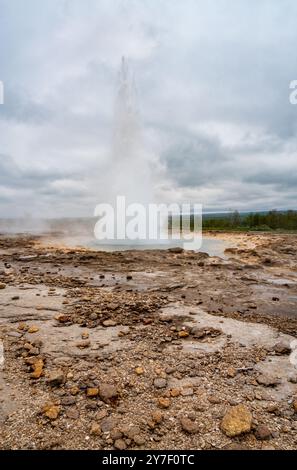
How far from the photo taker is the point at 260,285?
27.9ft

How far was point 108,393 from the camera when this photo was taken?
10.2 ft

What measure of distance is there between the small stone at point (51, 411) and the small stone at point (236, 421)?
5.24ft

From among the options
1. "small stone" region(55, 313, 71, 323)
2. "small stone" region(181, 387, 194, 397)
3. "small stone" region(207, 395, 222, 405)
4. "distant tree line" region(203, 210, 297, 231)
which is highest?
"distant tree line" region(203, 210, 297, 231)

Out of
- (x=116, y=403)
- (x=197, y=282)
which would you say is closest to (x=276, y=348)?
(x=116, y=403)

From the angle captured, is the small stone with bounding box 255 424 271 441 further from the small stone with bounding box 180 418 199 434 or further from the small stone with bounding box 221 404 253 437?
the small stone with bounding box 180 418 199 434

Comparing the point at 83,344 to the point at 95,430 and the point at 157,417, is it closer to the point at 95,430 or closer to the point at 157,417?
the point at 95,430

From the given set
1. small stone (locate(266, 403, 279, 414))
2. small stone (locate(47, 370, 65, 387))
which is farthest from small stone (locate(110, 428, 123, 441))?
small stone (locate(266, 403, 279, 414))

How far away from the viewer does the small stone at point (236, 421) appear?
266 cm

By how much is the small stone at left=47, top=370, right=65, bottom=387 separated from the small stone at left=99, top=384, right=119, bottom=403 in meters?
0.49

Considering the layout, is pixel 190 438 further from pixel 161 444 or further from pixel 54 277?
pixel 54 277

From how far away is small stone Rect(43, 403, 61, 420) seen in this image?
2.77 metres

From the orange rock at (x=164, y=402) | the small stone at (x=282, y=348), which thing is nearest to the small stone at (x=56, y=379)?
the orange rock at (x=164, y=402)

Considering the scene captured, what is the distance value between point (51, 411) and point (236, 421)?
1.79 metres

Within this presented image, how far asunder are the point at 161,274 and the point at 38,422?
713cm
